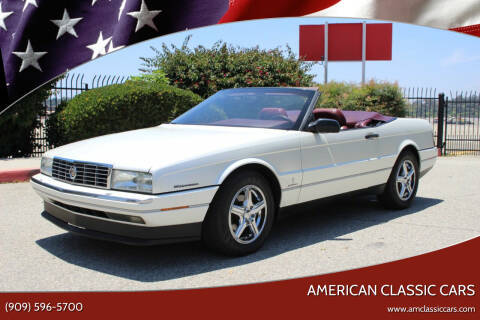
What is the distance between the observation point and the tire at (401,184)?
646cm

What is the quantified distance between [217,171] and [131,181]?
2.30 ft

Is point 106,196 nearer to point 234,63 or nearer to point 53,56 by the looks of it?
point 53,56

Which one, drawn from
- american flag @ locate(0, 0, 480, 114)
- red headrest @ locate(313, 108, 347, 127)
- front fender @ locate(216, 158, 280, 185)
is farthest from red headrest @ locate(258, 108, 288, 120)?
american flag @ locate(0, 0, 480, 114)

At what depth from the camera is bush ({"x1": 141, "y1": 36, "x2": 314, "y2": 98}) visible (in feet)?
54.9

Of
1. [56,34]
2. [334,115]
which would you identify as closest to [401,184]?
[334,115]

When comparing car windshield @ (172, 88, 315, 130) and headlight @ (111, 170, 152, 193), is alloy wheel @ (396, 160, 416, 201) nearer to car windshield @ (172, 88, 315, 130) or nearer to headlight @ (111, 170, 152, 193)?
car windshield @ (172, 88, 315, 130)

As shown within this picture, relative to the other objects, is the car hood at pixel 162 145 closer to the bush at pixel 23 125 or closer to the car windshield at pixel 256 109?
the car windshield at pixel 256 109

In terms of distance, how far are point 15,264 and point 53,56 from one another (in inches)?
71.8

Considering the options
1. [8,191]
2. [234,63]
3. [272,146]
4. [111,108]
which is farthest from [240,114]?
[234,63]

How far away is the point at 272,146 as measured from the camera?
4.82 m

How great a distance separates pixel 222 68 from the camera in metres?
17.2

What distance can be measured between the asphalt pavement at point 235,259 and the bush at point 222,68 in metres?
10.3

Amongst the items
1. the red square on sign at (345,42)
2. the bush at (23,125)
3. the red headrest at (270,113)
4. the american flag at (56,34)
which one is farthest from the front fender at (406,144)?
the red square on sign at (345,42)

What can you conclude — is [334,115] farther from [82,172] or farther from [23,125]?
[23,125]
